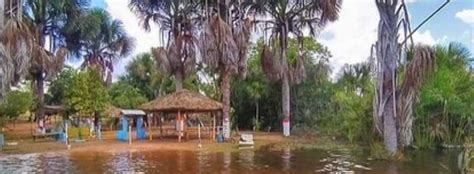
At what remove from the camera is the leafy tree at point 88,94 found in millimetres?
28641

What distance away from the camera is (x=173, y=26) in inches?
1164

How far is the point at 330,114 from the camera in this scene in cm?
Result: 3055

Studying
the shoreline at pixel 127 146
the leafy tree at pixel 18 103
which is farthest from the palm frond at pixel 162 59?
the leafy tree at pixel 18 103

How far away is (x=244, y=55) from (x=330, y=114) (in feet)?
22.4

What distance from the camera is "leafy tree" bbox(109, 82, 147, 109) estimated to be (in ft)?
140

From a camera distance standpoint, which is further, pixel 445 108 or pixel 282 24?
pixel 282 24

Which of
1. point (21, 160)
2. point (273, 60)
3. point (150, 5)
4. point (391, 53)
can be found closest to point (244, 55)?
point (273, 60)

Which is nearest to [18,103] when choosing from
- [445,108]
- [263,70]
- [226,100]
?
[226,100]

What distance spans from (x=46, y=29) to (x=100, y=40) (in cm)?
657

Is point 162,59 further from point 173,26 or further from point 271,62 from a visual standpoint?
point 271,62

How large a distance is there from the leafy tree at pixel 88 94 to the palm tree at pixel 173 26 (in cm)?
361

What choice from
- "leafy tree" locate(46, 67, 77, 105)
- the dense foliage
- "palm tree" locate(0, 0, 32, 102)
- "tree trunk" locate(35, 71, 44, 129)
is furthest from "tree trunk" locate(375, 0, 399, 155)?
"leafy tree" locate(46, 67, 77, 105)

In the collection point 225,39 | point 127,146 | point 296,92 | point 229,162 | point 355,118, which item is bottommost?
point 229,162

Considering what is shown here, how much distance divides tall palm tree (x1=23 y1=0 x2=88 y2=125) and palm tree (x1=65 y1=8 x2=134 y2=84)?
653 mm
